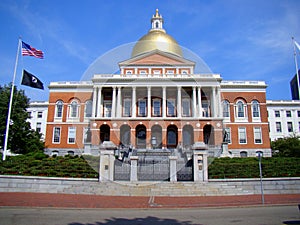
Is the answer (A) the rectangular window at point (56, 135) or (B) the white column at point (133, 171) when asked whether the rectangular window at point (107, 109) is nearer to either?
(A) the rectangular window at point (56, 135)

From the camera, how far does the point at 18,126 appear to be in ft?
113

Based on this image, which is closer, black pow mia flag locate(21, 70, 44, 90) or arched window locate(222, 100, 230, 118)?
black pow mia flag locate(21, 70, 44, 90)

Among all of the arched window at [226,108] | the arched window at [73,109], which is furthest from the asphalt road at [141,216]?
the arched window at [226,108]

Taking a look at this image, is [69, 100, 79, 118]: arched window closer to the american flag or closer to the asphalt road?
the american flag

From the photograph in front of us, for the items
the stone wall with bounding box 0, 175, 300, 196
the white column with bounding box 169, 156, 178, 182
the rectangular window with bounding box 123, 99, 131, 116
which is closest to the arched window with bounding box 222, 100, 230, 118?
the rectangular window with bounding box 123, 99, 131, 116

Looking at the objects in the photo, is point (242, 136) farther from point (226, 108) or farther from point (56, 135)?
point (56, 135)

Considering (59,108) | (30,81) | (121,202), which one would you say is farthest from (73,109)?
(121,202)

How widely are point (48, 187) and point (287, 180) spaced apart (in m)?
15.8

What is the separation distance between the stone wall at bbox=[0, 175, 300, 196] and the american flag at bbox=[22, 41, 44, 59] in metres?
12.9

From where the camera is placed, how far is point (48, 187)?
17109 mm

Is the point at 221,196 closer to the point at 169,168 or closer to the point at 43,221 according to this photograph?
the point at 169,168

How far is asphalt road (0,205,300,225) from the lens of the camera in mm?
8992

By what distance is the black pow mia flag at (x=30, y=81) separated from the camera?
81.9ft

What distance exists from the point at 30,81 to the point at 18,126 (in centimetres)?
1187
